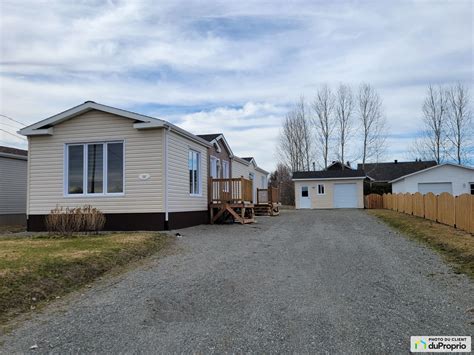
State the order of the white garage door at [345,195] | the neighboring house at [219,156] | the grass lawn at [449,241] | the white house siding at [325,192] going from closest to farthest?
the grass lawn at [449,241]
the neighboring house at [219,156]
the white house siding at [325,192]
the white garage door at [345,195]

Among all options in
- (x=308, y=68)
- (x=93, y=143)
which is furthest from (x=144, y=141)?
(x=308, y=68)

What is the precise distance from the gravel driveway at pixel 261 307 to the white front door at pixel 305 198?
25.1 m

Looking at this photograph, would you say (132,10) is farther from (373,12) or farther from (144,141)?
(373,12)

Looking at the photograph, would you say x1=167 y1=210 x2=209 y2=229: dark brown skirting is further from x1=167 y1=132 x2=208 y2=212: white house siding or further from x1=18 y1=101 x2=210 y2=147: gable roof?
x1=18 y1=101 x2=210 y2=147: gable roof

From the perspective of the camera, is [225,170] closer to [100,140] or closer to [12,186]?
[100,140]

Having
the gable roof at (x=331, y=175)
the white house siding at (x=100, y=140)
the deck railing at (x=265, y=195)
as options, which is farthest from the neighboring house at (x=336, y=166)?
the white house siding at (x=100, y=140)

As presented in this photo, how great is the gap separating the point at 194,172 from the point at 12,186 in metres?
9.00

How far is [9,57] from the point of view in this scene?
17156mm

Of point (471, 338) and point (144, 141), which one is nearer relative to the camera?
point (471, 338)

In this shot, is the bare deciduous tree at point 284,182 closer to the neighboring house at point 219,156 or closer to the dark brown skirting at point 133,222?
the neighboring house at point 219,156

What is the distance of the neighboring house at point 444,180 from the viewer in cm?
2803

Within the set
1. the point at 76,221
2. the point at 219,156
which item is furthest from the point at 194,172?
the point at 76,221

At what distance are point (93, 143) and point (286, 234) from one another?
6.99 metres
